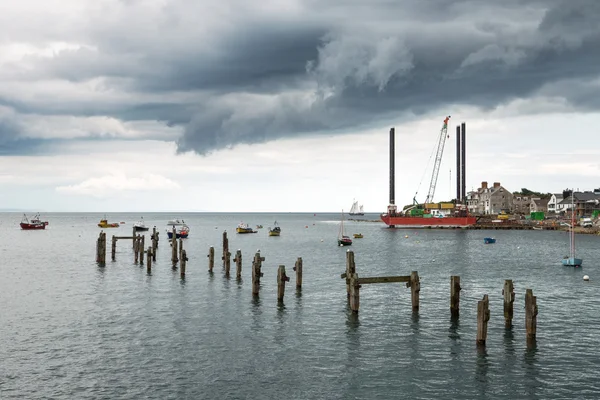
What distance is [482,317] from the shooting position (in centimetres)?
3177

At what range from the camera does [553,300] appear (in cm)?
4809

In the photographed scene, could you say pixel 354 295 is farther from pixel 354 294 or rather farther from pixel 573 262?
pixel 573 262

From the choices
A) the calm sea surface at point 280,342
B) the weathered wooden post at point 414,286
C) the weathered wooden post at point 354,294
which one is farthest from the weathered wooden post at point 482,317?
the weathered wooden post at point 354,294

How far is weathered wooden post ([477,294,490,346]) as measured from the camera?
103 ft

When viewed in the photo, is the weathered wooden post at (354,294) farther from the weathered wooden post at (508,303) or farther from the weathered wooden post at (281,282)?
the weathered wooden post at (508,303)

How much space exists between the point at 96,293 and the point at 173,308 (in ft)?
36.8

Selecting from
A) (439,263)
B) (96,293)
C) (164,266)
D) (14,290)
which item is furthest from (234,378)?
(439,263)

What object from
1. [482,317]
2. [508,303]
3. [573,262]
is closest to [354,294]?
[508,303]

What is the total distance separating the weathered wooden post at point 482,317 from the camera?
31344 mm

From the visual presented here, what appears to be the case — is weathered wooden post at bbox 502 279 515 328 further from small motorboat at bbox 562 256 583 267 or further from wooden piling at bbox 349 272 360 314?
small motorboat at bbox 562 256 583 267

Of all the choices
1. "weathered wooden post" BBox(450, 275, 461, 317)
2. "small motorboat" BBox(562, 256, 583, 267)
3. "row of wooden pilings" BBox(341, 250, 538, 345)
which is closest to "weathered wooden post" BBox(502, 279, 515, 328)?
"row of wooden pilings" BBox(341, 250, 538, 345)

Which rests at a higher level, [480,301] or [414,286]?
[480,301]

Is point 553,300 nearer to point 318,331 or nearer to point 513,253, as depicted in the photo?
point 318,331

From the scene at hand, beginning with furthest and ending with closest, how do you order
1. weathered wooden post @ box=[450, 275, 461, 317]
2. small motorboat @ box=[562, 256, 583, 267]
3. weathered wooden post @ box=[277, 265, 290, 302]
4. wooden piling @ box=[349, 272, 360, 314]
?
small motorboat @ box=[562, 256, 583, 267], weathered wooden post @ box=[277, 265, 290, 302], wooden piling @ box=[349, 272, 360, 314], weathered wooden post @ box=[450, 275, 461, 317]
